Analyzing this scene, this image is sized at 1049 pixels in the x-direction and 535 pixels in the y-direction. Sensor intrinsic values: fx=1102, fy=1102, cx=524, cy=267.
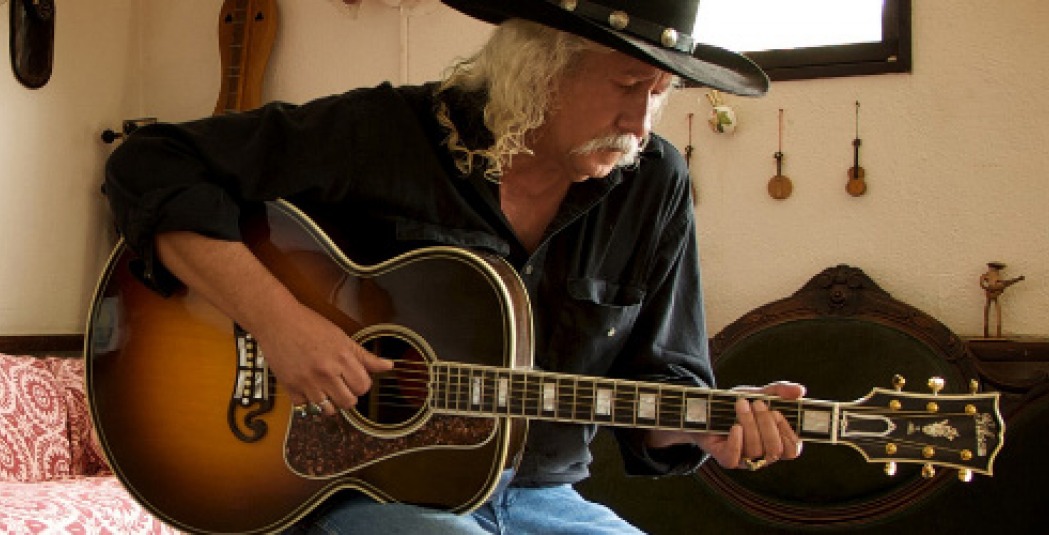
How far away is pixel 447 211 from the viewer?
1630mm

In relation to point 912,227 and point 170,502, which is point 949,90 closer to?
point 912,227

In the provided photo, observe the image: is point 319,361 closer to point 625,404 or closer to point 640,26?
point 625,404

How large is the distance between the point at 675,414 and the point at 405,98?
0.64 m

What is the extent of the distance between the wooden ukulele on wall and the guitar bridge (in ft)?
8.19

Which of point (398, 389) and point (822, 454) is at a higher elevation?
point (398, 389)

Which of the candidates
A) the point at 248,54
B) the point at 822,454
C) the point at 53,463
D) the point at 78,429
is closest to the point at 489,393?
the point at 822,454

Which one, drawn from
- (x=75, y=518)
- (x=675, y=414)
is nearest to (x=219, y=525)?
(x=675, y=414)

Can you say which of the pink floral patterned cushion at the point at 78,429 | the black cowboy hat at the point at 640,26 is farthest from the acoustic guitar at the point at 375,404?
the pink floral patterned cushion at the point at 78,429

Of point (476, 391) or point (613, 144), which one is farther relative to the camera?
point (613, 144)

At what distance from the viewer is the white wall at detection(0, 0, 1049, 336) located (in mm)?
2783

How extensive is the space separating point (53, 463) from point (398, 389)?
7.21ft

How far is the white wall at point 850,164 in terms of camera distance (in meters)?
2.78

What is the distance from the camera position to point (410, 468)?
1490 millimetres

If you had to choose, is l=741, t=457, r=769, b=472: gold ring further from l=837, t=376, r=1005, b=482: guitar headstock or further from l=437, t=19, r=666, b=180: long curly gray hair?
l=437, t=19, r=666, b=180: long curly gray hair
